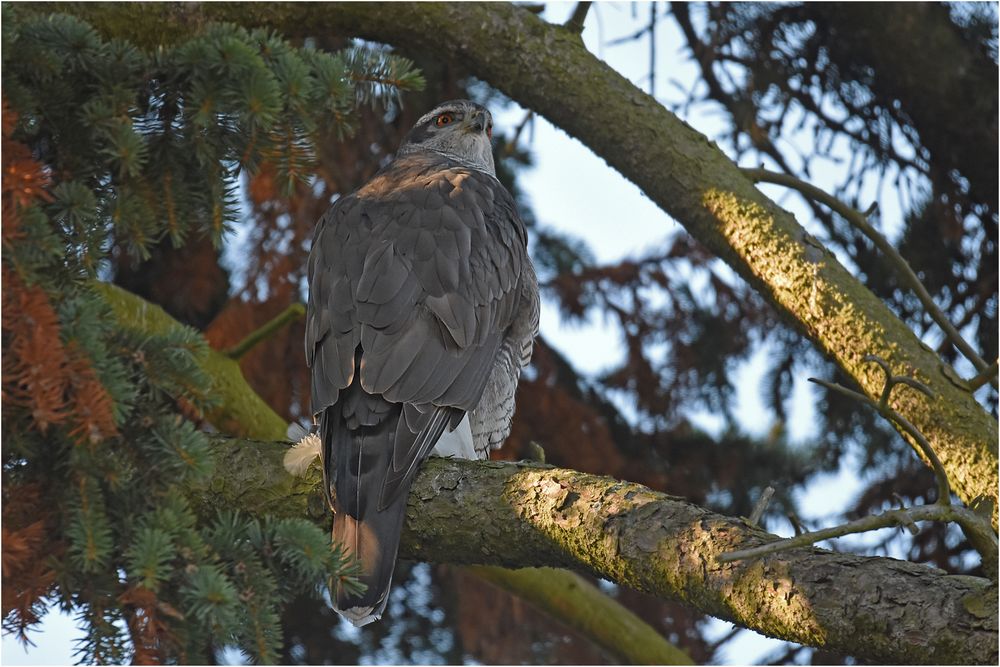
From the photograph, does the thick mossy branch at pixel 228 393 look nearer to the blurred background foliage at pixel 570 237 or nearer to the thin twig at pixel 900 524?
the blurred background foliage at pixel 570 237

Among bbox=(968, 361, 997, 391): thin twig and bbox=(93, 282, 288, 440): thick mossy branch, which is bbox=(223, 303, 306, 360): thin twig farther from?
bbox=(968, 361, 997, 391): thin twig

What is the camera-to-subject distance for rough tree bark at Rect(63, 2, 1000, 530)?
3.48m

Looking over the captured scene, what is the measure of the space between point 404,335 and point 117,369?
1.25 metres

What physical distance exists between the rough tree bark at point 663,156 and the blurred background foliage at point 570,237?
0.24 meters

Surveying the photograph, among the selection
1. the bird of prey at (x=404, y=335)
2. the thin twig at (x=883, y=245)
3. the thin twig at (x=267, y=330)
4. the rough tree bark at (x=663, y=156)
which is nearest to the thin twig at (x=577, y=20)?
the rough tree bark at (x=663, y=156)

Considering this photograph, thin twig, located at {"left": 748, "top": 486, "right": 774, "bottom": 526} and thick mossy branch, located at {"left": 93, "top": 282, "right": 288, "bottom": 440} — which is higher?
thick mossy branch, located at {"left": 93, "top": 282, "right": 288, "bottom": 440}

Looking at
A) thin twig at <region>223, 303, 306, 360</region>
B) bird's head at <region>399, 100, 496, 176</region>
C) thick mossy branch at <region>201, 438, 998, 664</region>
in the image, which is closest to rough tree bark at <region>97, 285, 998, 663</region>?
thick mossy branch at <region>201, 438, 998, 664</region>

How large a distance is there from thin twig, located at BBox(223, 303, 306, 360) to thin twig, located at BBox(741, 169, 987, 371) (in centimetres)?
160

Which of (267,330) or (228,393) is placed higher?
(267,330)

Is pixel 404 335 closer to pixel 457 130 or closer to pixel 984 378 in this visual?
pixel 457 130

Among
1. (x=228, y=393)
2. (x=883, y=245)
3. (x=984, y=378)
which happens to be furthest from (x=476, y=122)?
(x=984, y=378)

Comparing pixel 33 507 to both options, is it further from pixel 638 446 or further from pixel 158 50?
pixel 638 446

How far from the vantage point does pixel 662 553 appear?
2598mm

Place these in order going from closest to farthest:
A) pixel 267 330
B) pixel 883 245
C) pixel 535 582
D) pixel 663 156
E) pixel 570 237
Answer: pixel 883 245 → pixel 663 156 → pixel 267 330 → pixel 535 582 → pixel 570 237
